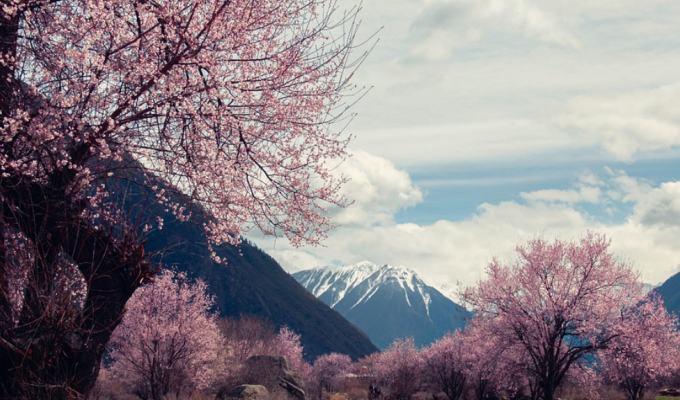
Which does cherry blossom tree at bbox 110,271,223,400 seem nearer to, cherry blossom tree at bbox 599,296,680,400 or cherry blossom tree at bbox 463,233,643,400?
cherry blossom tree at bbox 463,233,643,400

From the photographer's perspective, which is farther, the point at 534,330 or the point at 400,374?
the point at 400,374

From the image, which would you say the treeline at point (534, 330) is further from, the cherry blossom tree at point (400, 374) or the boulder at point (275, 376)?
the cherry blossom tree at point (400, 374)

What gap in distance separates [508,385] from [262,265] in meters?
138

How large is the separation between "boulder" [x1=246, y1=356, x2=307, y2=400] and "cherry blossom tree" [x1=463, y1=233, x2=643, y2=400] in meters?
14.7

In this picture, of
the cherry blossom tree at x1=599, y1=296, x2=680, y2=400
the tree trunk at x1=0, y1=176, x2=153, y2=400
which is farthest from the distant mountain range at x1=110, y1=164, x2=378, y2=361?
the tree trunk at x1=0, y1=176, x2=153, y2=400

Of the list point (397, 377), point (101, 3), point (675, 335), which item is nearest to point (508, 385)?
point (675, 335)

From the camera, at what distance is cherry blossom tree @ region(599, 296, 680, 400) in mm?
29766

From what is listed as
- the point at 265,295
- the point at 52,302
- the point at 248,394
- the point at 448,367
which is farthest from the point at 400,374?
the point at 265,295

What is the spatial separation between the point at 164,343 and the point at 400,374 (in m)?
28.2

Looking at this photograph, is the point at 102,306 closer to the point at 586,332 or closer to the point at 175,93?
the point at 175,93

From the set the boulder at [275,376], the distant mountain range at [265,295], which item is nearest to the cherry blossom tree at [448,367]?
the boulder at [275,376]

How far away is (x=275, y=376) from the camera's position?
3978 cm

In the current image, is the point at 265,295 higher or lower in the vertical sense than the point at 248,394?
higher

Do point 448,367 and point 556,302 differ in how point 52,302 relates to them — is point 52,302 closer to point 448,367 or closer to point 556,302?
point 556,302
